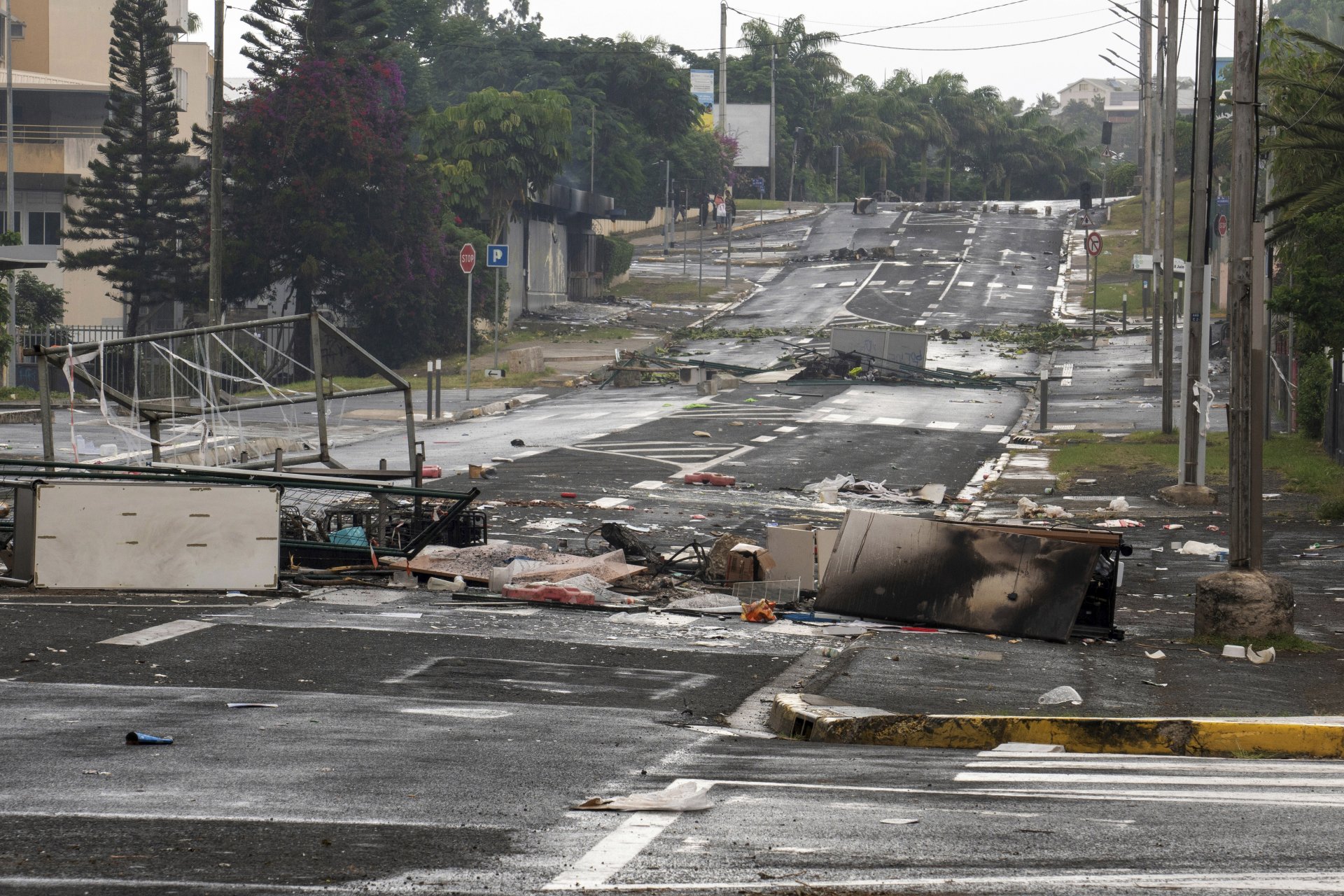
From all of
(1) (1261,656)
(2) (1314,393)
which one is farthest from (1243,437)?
(2) (1314,393)

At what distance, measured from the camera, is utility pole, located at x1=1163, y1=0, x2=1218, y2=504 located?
20.1 metres

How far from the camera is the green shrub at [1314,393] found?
26.3 meters

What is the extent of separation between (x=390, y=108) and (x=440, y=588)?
3842cm

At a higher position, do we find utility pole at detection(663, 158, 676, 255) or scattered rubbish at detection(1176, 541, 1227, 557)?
utility pole at detection(663, 158, 676, 255)

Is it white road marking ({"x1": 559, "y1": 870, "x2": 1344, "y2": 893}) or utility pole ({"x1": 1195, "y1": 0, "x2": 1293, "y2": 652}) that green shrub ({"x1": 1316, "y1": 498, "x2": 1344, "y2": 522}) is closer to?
utility pole ({"x1": 1195, "y1": 0, "x2": 1293, "y2": 652})

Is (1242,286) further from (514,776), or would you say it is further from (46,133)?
(46,133)

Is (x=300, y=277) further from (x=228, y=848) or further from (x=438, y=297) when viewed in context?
(x=228, y=848)

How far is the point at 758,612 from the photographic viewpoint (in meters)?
12.3

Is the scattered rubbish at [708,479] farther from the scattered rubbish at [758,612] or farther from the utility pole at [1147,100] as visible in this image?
the utility pole at [1147,100]

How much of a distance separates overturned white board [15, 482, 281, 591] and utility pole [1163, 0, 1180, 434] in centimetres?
1874

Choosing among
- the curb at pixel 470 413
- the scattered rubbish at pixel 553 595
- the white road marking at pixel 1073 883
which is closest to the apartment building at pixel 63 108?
the curb at pixel 470 413

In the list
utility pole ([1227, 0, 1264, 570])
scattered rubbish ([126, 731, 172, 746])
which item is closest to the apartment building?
utility pole ([1227, 0, 1264, 570])

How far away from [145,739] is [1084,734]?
194 inches

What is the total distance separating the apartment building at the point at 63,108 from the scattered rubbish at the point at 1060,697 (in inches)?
1828
